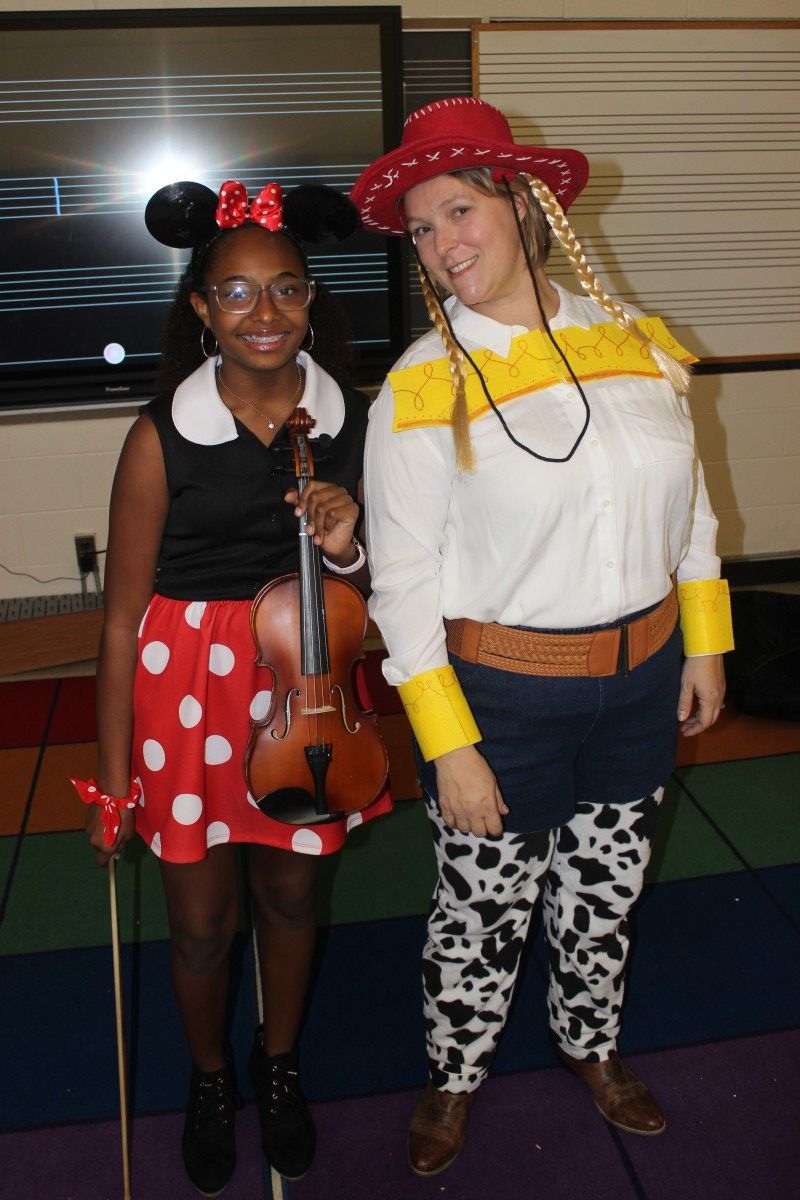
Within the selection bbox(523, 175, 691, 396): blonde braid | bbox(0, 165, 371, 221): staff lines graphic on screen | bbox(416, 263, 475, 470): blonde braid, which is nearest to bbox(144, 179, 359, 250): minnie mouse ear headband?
bbox(416, 263, 475, 470): blonde braid

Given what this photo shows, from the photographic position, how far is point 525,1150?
5.85ft

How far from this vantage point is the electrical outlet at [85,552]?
3.82 m

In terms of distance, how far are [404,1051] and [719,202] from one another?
3.19 m

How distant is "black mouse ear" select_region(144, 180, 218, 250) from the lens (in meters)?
1.51

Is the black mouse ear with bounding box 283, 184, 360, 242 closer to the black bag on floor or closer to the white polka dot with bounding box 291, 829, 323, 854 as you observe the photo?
the white polka dot with bounding box 291, 829, 323, 854

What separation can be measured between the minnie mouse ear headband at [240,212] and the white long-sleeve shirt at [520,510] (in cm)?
26

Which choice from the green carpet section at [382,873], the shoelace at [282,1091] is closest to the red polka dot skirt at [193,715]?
the shoelace at [282,1091]

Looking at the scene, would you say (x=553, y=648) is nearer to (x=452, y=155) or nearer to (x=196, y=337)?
(x=452, y=155)

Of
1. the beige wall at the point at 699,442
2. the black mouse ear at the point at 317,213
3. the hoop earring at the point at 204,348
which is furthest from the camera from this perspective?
the beige wall at the point at 699,442

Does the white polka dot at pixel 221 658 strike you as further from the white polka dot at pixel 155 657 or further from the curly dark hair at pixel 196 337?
the curly dark hair at pixel 196 337

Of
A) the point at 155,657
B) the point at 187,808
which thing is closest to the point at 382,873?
the point at 187,808

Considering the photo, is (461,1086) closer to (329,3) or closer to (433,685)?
(433,685)

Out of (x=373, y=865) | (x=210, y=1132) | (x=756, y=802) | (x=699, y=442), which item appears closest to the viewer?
(x=210, y=1132)

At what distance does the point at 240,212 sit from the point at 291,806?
861 mm
